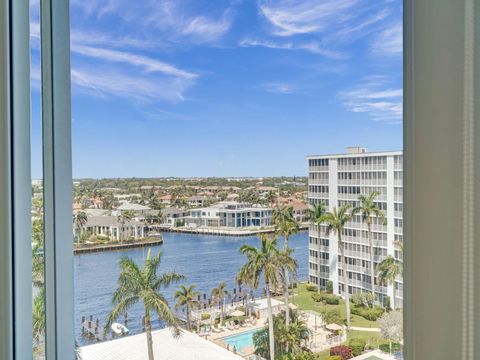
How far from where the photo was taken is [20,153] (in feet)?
3.30

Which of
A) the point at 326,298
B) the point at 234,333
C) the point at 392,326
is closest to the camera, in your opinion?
the point at 392,326

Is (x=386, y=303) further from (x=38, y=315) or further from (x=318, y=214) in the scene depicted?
(x=38, y=315)

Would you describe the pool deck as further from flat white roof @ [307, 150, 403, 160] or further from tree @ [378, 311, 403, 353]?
flat white roof @ [307, 150, 403, 160]

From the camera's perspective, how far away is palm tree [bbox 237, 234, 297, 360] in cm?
91

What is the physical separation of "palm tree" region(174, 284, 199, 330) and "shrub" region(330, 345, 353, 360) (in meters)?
0.36

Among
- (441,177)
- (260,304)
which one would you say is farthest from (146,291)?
(441,177)

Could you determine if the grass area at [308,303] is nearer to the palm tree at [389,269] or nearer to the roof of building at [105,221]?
the palm tree at [389,269]

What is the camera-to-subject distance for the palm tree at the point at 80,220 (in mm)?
1094

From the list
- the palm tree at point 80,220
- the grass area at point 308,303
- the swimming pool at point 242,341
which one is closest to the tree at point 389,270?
the grass area at point 308,303

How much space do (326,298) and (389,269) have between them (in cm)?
17

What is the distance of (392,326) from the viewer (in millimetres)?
743

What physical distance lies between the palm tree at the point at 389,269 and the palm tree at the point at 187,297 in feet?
1.52

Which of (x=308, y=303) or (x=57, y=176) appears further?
(x=57, y=176)

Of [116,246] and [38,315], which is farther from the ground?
[116,246]
